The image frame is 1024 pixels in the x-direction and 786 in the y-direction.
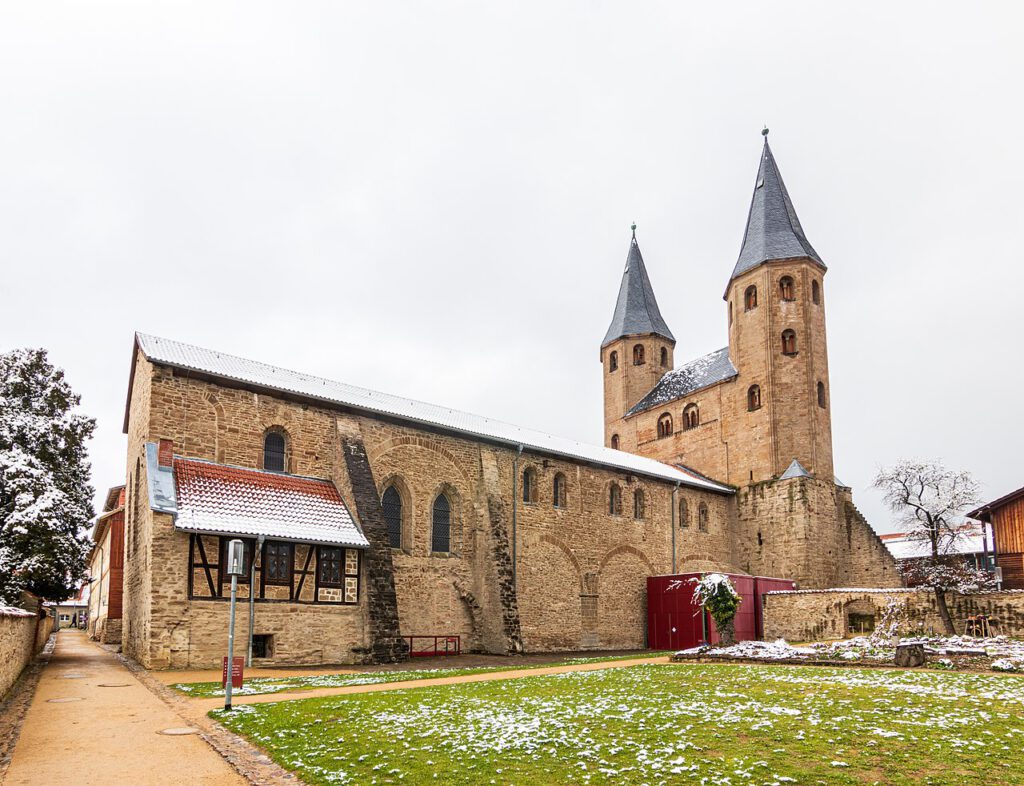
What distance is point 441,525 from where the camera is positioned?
27359 mm

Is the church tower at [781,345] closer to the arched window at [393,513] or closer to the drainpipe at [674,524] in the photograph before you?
the drainpipe at [674,524]

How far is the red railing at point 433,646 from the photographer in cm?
2459

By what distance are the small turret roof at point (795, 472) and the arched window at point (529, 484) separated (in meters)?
14.4

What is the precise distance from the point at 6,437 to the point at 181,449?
705cm

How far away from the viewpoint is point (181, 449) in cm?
2175

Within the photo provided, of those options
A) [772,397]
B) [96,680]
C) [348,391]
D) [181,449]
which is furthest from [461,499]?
[772,397]

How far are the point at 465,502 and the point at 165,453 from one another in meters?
10.4

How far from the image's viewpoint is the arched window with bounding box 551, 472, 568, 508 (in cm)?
3130

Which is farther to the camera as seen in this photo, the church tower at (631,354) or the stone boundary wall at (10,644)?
the church tower at (631,354)

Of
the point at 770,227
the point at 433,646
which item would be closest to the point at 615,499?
the point at 433,646

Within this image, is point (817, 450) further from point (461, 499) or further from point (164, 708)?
point (164, 708)

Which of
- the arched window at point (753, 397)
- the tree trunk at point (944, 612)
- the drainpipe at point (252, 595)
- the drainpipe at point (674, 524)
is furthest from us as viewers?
the arched window at point (753, 397)

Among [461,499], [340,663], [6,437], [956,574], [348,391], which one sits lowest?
[340,663]

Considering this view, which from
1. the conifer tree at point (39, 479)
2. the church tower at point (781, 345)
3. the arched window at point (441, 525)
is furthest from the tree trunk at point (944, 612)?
the conifer tree at point (39, 479)
